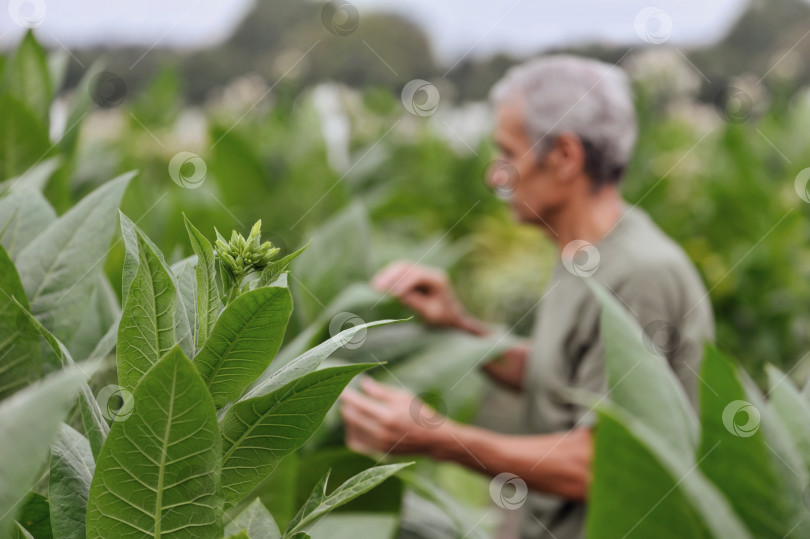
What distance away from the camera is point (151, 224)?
2746 millimetres

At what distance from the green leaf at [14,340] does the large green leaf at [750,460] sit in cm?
88

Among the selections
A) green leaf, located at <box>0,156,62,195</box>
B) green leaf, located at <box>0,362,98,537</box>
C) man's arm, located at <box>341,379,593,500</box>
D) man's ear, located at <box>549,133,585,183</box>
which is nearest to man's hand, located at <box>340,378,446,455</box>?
man's arm, located at <box>341,379,593,500</box>

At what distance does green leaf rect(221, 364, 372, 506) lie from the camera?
819 millimetres

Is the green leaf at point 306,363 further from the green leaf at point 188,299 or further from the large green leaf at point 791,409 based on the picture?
the large green leaf at point 791,409

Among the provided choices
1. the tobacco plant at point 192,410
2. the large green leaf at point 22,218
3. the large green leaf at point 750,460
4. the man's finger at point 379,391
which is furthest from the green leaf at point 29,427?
the man's finger at point 379,391

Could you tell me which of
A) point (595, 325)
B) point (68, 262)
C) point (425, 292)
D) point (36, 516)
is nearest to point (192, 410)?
point (36, 516)

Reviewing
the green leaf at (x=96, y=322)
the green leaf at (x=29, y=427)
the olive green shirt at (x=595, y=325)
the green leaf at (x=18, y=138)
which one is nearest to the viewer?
the green leaf at (x=29, y=427)

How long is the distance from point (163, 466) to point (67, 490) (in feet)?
0.43

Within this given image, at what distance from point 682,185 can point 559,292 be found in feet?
10.8

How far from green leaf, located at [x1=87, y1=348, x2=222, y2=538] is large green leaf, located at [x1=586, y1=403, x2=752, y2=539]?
1.81 feet

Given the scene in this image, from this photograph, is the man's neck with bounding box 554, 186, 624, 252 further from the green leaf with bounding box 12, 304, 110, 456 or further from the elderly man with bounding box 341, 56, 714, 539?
the green leaf with bounding box 12, 304, 110, 456

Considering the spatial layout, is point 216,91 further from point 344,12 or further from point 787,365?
point 344,12

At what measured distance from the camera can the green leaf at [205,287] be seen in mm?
828

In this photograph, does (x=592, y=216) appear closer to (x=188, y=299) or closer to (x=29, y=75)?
(x=29, y=75)
